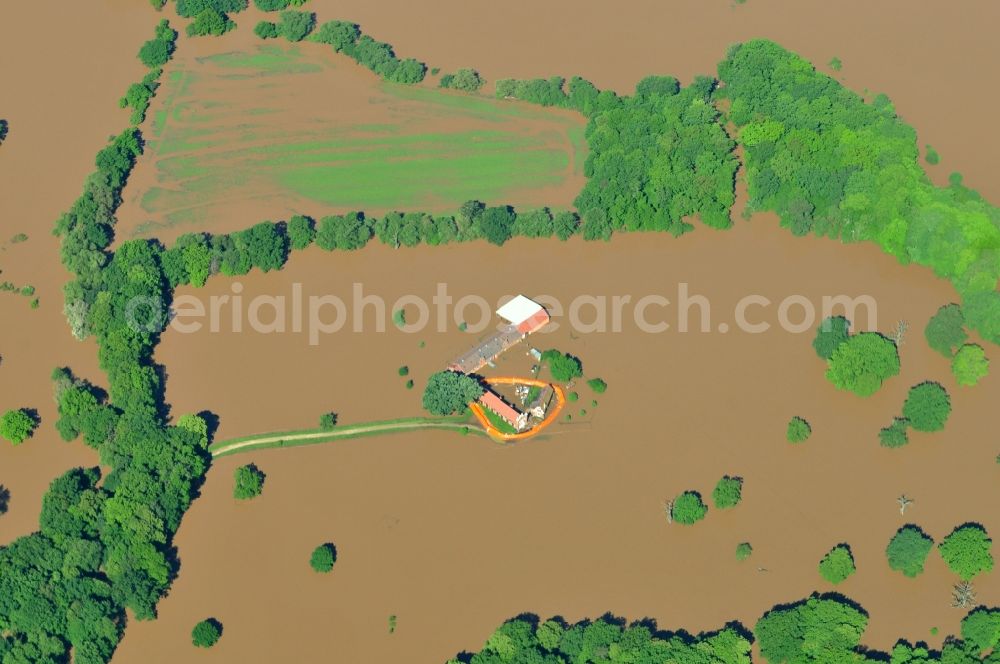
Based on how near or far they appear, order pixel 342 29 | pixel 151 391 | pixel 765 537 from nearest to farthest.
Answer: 1. pixel 765 537
2. pixel 151 391
3. pixel 342 29

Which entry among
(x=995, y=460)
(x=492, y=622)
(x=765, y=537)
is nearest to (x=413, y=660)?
(x=492, y=622)

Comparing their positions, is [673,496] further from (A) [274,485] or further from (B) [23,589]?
(B) [23,589]

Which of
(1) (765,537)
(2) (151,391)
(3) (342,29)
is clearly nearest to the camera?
(1) (765,537)

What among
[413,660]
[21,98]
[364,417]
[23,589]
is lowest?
[413,660]

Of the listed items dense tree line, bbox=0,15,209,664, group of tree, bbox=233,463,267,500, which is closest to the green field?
dense tree line, bbox=0,15,209,664

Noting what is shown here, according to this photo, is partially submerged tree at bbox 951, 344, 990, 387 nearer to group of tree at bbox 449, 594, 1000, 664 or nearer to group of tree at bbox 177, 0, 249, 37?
group of tree at bbox 449, 594, 1000, 664

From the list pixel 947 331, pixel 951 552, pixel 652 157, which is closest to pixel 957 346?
pixel 947 331
